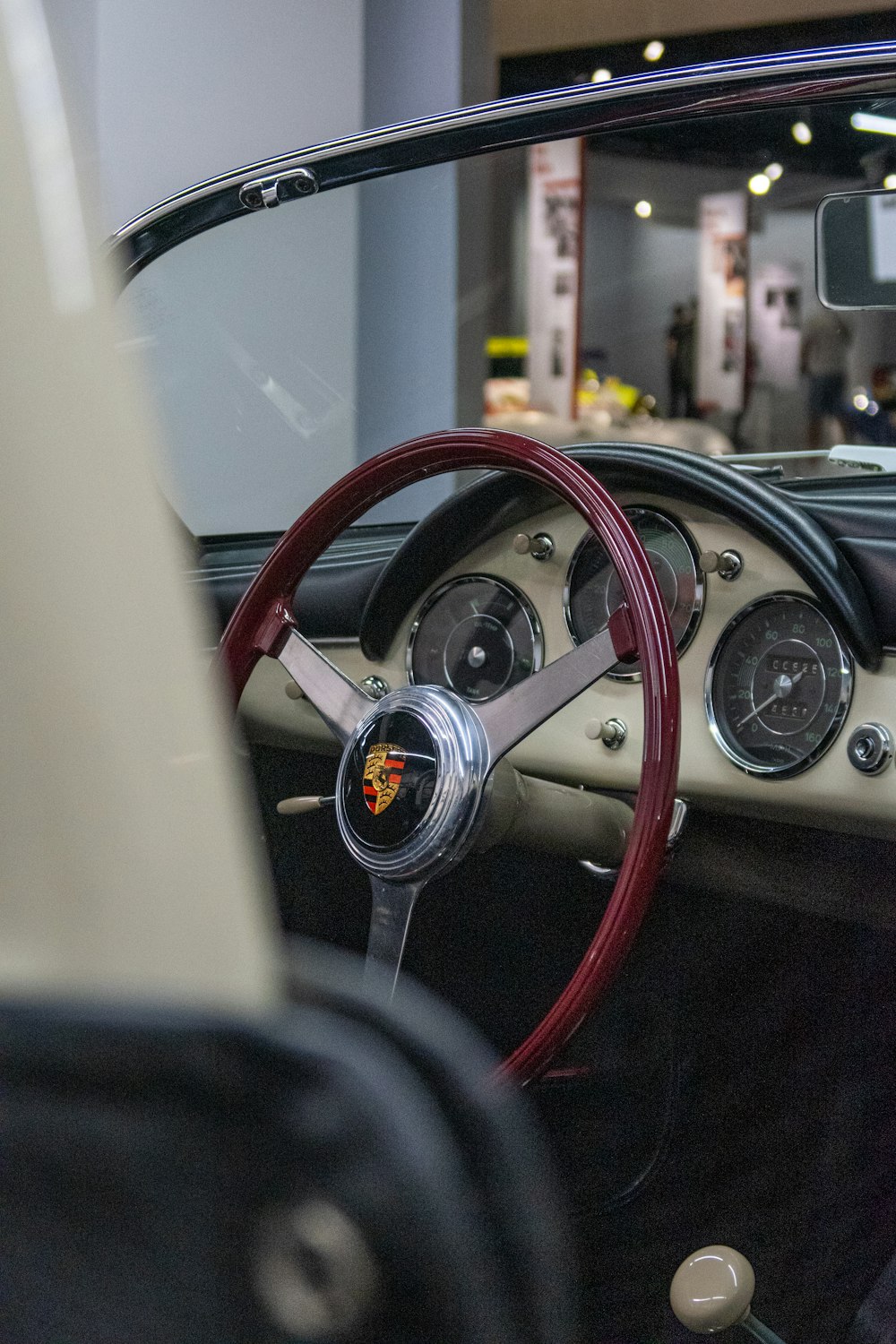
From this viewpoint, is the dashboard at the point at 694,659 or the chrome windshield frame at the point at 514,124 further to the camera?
the dashboard at the point at 694,659

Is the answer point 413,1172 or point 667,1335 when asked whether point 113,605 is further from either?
point 667,1335

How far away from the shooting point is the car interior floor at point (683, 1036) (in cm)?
172

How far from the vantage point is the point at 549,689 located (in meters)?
1.33

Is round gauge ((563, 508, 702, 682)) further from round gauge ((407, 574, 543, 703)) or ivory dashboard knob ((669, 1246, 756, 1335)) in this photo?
ivory dashboard knob ((669, 1246, 756, 1335))

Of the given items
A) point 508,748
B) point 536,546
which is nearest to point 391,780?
point 508,748

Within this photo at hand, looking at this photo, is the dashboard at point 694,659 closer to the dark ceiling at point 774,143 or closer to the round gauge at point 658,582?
the round gauge at point 658,582

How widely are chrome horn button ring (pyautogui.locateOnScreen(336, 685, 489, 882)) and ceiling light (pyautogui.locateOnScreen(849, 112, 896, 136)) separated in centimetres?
76

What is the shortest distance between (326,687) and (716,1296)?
→ 729mm

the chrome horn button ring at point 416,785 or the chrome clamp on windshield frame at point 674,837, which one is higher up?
the chrome horn button ring at point 416,785

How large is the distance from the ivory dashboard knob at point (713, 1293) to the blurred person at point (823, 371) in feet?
20.1

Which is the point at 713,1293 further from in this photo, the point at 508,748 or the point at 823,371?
the point at 823,371

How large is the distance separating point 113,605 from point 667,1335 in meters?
1.45

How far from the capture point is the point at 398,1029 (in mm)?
444

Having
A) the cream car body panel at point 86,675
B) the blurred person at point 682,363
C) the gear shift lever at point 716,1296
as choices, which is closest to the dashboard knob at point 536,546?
the gear shift lever at point 716,1296
